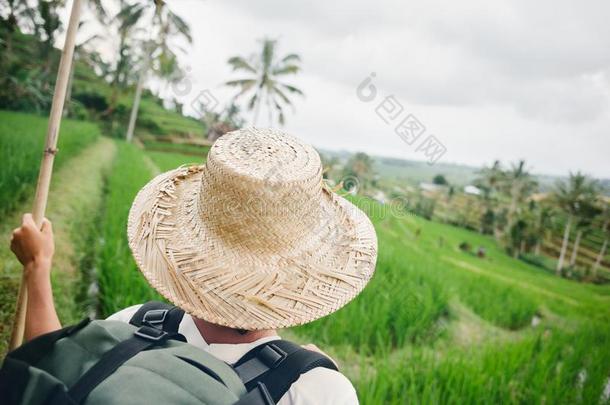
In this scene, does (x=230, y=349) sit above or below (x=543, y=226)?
below

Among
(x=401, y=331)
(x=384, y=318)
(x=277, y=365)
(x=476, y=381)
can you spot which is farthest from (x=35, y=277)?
(x=401, y=331)

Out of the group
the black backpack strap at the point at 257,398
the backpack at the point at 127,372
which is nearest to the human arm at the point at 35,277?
the backpack at the point at 127,372

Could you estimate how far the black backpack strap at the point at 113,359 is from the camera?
24.1 inches

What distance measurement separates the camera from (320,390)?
77cm

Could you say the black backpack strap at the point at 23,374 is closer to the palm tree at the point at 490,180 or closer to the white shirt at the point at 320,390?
the white shirt at the point at 320,390

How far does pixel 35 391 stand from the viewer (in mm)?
574

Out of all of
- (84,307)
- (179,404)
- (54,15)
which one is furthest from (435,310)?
(54,15)

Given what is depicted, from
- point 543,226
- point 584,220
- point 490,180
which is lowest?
point 543,226

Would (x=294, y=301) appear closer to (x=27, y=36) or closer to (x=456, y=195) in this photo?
(x=27, y=36)

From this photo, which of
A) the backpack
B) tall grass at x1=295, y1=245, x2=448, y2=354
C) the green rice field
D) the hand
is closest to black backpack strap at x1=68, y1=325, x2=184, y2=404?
the backpack

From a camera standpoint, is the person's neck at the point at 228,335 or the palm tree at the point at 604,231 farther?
the palm tree at the point at 604,231

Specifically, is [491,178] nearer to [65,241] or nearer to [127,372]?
[65,241]

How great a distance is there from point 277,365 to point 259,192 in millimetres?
366

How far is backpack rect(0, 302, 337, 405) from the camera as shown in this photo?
1.93 feet
